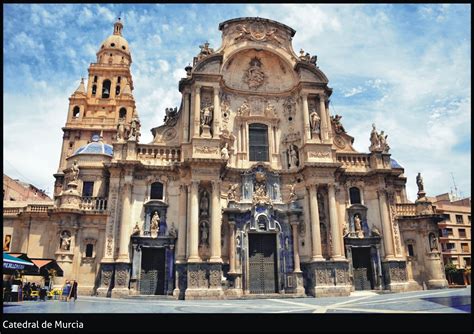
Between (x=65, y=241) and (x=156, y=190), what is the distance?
618 centimetres

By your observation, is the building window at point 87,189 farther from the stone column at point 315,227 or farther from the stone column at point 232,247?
the stone column at point 315,227

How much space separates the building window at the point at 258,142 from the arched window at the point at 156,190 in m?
6.64

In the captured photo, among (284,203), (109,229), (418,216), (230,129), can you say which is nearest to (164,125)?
(230,129)

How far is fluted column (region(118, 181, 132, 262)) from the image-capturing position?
21.3 meters

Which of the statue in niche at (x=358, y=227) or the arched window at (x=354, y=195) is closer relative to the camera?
the statue in niche at (x=358, y=227)

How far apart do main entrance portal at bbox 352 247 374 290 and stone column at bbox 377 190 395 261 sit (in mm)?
1207

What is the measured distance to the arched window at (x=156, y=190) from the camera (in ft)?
76.9

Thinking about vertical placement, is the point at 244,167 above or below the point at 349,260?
above

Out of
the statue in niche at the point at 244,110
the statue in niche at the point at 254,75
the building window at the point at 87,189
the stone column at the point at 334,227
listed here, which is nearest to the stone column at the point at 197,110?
the statue in niche at the point at 244,110

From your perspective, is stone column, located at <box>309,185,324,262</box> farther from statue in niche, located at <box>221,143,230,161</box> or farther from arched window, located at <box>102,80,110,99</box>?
arched window, located at <box>102,80,110,99</box>

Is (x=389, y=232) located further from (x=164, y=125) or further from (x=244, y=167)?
(x=164, y=125)

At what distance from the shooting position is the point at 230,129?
26.0 m
